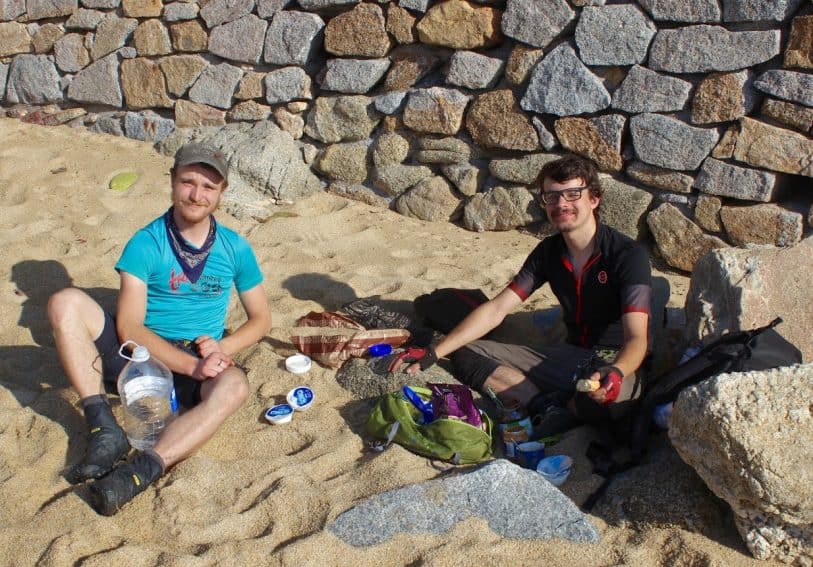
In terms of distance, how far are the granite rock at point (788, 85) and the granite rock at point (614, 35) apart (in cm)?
72

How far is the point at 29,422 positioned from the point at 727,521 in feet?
8.95

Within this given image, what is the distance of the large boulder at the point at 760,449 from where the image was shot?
2.42 meters

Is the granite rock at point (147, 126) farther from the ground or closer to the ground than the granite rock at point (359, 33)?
closer to the ground

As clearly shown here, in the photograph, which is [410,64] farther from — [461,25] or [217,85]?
[217,85]

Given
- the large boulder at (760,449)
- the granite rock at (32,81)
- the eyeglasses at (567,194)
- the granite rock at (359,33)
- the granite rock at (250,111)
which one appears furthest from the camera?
the granite rock at (32,81)

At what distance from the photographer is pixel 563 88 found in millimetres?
5199

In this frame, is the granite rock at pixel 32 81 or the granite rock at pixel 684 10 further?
the granite rock at pixel 32 81

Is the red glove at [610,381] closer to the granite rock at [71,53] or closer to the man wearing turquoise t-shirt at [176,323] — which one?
the man wearing turquoise t-shirt at [176,323]

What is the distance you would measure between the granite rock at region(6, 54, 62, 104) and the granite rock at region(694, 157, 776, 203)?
17.8 feet

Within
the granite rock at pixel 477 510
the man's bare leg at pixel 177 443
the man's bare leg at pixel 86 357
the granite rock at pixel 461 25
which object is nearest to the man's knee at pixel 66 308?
the man's bare leg at pixel 86 357

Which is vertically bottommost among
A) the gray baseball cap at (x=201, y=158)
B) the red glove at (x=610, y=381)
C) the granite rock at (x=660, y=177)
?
the red glove at (x=610, y=381)

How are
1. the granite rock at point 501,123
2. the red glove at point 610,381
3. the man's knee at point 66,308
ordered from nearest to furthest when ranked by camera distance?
the red glove at point 610,381, the man's knee at point 66,308, the granite rock at point 501,123

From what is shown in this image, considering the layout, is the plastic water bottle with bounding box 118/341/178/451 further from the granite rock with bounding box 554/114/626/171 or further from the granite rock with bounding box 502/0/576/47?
the granite rock with bounding box 502/0/576/47

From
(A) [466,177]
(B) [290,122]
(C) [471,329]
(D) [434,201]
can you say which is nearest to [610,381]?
(C) [471,329]
